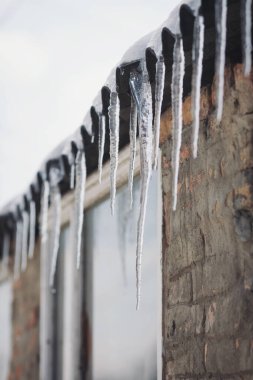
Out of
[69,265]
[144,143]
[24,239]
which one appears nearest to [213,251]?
[144,143]

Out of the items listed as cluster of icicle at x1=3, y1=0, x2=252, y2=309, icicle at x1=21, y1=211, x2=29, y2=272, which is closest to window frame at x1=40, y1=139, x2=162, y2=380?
icicle at x1=21, y1=211, x2=29, y2=272

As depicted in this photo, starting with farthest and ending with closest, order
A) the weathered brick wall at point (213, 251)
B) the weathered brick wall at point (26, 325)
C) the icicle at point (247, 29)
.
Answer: the weathered brick wall at point (26, 325) → the weathered brick wall at point (213, 251) → the icicle at point (247, 29)

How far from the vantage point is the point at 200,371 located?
317cm

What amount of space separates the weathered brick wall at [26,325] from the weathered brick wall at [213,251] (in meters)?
2.37

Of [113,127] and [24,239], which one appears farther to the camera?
[24,239]

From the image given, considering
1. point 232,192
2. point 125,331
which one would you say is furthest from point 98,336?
point 232,192

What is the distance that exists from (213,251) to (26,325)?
10.4 ft

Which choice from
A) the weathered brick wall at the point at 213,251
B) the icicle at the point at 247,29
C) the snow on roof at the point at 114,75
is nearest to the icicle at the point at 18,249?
the snow on roof at the point at 114,75

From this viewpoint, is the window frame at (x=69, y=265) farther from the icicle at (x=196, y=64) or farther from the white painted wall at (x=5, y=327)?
the white painted wall at (x=5, y=327)

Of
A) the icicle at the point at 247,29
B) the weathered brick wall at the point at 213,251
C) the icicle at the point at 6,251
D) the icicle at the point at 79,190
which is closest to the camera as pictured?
the icicle at the point at 247,29

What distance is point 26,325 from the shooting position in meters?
6.03

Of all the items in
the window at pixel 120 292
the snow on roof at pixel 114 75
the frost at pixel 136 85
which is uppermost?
the snow on roof at pixel 114 75

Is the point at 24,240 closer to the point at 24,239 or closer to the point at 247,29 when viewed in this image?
the point at 24,239

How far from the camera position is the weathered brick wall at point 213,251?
2949mm
